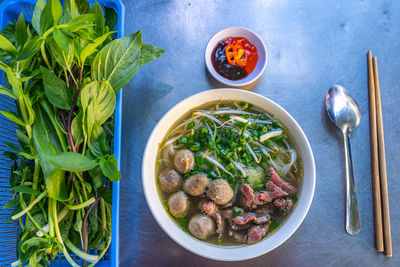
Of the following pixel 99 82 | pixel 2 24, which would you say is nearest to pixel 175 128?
pixel 99 82

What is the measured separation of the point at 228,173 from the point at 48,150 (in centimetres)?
93

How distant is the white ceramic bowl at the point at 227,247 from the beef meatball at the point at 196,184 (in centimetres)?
Result: 17

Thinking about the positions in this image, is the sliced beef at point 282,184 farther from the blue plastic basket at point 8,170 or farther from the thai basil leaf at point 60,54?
the thai basil leaf at point 60,54

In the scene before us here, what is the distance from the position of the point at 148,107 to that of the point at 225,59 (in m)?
0.58

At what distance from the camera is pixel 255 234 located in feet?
5.45

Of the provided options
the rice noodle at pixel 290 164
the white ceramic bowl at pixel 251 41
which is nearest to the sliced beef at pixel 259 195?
the rice noodle at pixel 290 164

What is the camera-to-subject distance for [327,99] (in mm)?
2025

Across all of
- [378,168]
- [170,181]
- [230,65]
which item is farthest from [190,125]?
[378,168]

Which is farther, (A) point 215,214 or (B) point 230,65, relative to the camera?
(B) point 230,65

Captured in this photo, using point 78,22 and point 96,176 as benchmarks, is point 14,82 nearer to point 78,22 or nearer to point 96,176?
point 78,22

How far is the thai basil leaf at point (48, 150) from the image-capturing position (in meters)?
1.47

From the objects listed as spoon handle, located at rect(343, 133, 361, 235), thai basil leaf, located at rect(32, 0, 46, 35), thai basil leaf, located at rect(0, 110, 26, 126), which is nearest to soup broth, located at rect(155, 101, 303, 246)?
spoon handle, located at rect(343, 133, 361, 235)

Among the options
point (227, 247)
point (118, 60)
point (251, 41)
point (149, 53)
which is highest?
point (251, 41)

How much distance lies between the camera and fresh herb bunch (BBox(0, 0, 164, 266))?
1.48 m
